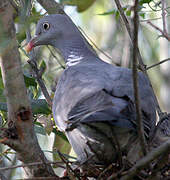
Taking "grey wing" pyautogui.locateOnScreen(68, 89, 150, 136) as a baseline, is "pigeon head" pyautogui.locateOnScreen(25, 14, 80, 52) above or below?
above

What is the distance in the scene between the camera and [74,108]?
105 inches

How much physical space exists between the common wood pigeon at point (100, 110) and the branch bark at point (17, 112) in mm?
246

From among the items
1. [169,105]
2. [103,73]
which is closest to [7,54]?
[103,73]

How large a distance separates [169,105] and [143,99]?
353cm

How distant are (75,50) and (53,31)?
277 millimetres

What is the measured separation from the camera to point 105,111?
236cm

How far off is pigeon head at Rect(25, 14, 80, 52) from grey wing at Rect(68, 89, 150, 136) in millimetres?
1365

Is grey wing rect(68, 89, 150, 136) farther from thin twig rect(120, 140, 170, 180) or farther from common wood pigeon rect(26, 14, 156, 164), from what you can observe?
thin twig rect(120, 140, 170, 180)

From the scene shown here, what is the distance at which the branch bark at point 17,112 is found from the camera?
93.4 inches

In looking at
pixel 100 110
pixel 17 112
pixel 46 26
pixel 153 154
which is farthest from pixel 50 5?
pixel 153 154

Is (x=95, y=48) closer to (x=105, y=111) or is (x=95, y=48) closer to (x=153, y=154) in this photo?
(x=105, y=111)

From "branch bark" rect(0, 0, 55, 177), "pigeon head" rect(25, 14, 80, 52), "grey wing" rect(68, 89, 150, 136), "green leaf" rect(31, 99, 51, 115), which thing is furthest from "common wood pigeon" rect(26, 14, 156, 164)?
"pigeon head" rect(25, 14, 80, 52)

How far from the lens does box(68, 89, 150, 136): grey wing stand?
7.64 feet

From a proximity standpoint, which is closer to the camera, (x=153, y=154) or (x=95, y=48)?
(x=153, y=154)
